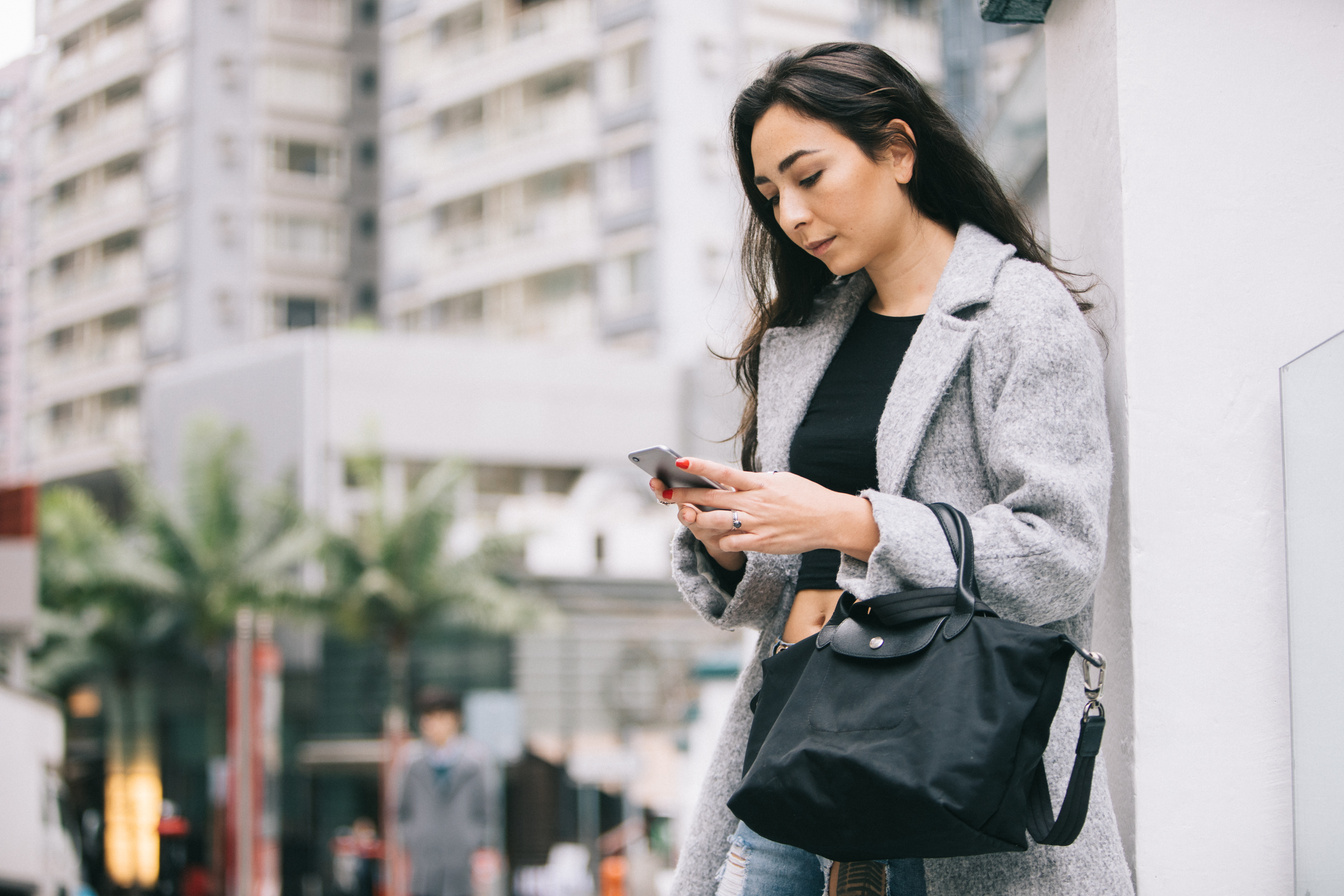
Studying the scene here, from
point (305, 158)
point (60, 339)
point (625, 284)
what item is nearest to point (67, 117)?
point (60, 339)

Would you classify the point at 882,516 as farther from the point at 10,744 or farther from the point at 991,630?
the point at 10,744

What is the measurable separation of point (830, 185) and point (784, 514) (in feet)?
1.60

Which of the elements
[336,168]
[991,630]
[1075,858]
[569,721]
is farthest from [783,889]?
[336,168]

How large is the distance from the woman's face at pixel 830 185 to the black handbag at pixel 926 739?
0.46 metres

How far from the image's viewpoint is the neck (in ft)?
6.30

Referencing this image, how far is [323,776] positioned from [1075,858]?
2832 cm

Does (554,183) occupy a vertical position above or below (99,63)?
below

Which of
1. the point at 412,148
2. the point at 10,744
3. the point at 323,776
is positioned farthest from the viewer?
the point at 412,148

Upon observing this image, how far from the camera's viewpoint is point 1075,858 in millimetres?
1619

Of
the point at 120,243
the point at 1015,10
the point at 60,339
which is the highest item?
the point at 120,243

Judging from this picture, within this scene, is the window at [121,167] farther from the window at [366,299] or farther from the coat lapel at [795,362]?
the coat lapel at [795,362]

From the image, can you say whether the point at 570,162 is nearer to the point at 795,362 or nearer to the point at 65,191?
the point at 65,191

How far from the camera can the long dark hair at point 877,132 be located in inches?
71.9

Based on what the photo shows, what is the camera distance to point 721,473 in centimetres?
158
